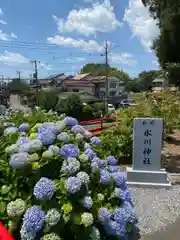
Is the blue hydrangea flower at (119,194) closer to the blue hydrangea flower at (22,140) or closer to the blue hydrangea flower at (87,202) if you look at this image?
the blue hydrangea flower at (87,202)

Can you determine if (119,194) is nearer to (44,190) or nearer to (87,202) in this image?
(87,202)

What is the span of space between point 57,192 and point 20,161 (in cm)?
32

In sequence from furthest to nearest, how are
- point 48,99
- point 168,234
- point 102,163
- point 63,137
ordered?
point 48,99 → point 168,234 → point 102,163 → point 63,137

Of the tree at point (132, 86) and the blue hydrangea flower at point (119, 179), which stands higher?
the tree at point (132, 86)

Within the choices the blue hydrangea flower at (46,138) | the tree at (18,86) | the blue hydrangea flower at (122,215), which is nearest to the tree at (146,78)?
the tree at (18,86)

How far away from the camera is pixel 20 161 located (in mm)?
1816

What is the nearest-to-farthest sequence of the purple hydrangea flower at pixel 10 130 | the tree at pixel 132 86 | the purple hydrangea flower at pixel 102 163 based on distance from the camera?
the purple hydrangea flower at pixel 102 163, the purple hydrangea flower at pixel 10 130, the tree at pixel 132 86

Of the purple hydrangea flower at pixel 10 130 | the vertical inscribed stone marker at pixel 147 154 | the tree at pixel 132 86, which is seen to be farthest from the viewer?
the tree at pixel 132 86

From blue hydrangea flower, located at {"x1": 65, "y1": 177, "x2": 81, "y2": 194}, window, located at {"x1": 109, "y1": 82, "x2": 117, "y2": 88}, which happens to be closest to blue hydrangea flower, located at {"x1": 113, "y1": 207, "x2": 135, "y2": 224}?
blue hydrangea flower, located at {"x1": 65, "y1": 177, "x2": 81, "y2": 194}

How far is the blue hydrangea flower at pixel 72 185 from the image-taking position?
1758mm

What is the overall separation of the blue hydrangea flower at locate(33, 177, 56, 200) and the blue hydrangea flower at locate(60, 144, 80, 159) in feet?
0.89

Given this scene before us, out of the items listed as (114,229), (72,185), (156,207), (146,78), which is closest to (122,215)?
→ (114,229)

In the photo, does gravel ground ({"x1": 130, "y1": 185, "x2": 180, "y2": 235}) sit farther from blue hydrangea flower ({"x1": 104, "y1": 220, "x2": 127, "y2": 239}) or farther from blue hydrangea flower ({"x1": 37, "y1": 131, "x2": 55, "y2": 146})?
blue hydrangea flower ({"x1": 37, "y1": 131, "x2": 55, "y2": 146})

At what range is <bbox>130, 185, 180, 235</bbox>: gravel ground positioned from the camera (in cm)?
316
